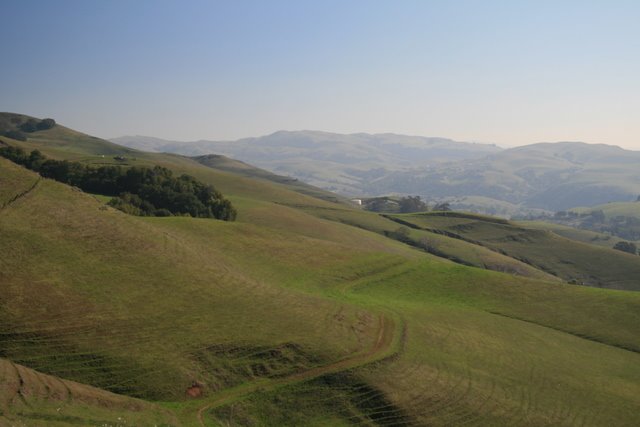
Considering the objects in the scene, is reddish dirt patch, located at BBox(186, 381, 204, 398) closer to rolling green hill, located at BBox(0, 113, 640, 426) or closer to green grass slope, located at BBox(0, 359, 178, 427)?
rolling green hill, located at BBox(0, 113, 640, 426)

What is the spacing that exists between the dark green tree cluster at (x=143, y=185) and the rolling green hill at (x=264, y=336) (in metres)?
30.5

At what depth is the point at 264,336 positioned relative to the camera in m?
Result: 44.5

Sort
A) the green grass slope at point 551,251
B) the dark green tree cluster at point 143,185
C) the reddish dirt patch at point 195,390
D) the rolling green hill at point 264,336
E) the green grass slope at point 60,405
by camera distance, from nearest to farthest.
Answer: the green grass slope at point 60,405, the rolling green hill at point 264,336, the reddish dirt patch at point 195,390, the dark green tree cluster at point 143,185, the green grass slope at point 551,251

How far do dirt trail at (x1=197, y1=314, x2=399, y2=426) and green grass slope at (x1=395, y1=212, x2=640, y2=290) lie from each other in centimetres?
12103

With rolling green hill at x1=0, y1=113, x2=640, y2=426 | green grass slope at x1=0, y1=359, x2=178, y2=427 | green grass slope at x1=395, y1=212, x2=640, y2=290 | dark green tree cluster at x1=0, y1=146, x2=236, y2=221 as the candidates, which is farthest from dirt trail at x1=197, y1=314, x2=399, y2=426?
green grass slope at x1=395, y1=212, x2=640, y2=290

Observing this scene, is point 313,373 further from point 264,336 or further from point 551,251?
point 551,251

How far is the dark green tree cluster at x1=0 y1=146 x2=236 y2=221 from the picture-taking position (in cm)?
10656

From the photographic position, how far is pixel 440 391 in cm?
4241

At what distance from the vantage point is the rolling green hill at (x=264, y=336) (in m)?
36.9

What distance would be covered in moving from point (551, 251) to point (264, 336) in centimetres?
15112

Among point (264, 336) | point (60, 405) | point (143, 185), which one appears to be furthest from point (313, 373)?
point (143, 185)

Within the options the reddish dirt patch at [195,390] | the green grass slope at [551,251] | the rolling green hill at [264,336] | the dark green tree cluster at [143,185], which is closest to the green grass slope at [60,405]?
the rolling green hill at [264,336]

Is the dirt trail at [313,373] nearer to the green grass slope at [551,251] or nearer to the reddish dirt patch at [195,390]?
the reddish dirt patch at [195,390]

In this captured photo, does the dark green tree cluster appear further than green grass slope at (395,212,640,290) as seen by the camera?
No
